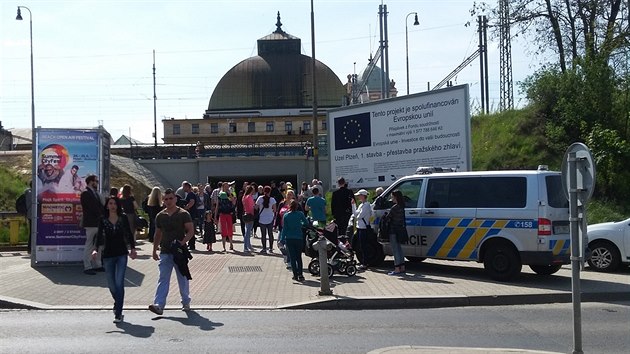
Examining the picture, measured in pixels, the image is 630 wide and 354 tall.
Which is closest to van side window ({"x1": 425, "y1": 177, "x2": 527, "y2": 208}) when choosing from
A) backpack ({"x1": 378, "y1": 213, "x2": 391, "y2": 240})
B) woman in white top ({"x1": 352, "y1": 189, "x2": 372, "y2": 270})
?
backpack ({"x1": 378, "y1": 213, "x2": 391, "y2": 240})

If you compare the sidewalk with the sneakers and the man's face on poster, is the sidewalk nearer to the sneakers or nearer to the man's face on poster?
the sneakers

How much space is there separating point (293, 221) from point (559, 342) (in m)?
6.51

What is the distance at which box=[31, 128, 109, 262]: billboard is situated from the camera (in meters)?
16.8

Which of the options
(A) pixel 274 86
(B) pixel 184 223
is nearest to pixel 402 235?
(B) pixel 184 223

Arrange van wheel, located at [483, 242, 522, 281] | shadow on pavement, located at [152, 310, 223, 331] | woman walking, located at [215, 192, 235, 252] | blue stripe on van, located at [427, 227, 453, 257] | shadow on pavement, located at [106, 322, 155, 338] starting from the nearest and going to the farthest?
shadow on pavement, located at [106, 322, 155, 338] → shadow on pavement, located at [152, 310, 223, 331] → van wheel, located at [483, 242, 522, 281] → blue stripe on van, located at [427, 227, 453, 257] → woman walking, located at [215, 192, 235, 252]

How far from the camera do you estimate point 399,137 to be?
75.4ft

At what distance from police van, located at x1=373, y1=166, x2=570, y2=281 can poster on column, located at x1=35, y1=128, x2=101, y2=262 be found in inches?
256

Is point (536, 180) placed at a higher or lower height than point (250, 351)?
higher

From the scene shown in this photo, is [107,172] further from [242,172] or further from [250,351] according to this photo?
[242,172]

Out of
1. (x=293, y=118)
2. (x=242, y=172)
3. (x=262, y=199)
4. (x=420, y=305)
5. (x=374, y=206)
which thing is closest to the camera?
(x=420, y=305)

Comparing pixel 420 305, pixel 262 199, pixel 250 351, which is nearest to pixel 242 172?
pixel 262 199

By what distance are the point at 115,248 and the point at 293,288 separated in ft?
13.5

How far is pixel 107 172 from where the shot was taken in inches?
699

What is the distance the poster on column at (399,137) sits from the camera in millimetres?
21094
